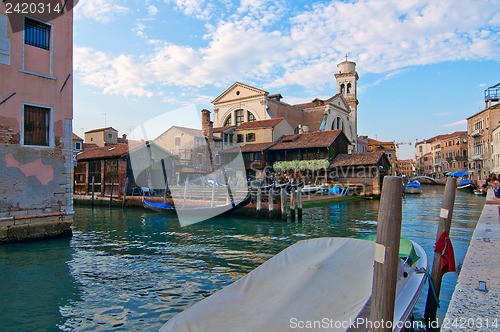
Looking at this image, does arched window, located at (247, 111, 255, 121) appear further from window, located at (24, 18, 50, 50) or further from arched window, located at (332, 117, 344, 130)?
window, located at (24, 18, 50, 50)

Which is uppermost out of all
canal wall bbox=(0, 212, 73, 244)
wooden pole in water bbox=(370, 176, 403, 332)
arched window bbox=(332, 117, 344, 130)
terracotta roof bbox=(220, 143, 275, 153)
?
arched window bbox=(332, 117, 344, 130)

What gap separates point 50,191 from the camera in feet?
34.7

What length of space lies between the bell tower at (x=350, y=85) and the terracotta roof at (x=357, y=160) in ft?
71.1

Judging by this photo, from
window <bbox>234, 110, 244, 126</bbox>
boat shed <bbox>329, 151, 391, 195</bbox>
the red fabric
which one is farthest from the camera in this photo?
window <bbox>234, 110, 244, 126</bbox>

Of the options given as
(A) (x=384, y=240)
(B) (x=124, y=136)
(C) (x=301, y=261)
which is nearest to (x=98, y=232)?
(C) (x=301, y=261)

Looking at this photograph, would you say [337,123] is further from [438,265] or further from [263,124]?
[438,265]

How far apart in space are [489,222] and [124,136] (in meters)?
48.6

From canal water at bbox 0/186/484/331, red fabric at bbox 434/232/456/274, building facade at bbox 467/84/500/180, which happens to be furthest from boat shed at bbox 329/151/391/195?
red fabric at bbox 434/232/456/274

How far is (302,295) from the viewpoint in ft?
11.0

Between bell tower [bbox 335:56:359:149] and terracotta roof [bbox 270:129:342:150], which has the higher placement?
bell tower [bbox 335:56:359:149]

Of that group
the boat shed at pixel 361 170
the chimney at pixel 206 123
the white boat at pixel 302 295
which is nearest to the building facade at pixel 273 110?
the chimney at pixel 206 123

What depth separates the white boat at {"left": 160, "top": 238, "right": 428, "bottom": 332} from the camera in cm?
304

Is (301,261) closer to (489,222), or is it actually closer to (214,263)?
(214,263)

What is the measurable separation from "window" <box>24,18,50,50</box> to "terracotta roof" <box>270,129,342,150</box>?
22467 mm
